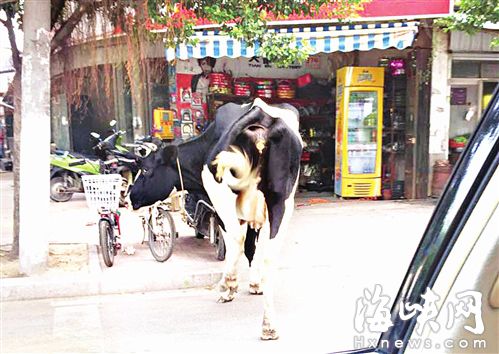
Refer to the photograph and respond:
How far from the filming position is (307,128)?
10.8 m

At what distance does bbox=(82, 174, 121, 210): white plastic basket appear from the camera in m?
5.11

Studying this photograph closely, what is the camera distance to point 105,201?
5.25 metres

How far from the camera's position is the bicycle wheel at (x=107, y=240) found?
5219 mm

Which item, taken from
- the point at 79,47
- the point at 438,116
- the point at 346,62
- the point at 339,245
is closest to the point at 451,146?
the point at 438,116

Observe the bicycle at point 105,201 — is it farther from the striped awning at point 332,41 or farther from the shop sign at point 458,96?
the shop sign at point 458,96

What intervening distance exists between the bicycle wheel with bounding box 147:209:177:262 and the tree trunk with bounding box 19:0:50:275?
1.22 meters

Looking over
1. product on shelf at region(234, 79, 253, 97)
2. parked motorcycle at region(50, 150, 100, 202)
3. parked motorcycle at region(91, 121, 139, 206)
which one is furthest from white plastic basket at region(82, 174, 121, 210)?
product on shelf at region(234, 79, 253, 97)

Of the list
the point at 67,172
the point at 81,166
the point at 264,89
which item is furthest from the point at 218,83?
the point at 67,172

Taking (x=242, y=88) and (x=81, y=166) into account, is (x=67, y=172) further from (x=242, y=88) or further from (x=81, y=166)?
(x=242, y=88)

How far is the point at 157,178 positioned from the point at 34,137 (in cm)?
129

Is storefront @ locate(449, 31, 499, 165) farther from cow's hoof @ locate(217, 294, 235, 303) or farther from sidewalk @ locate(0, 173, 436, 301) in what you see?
cow's hoof @ locate(217, 294, 235, 303)

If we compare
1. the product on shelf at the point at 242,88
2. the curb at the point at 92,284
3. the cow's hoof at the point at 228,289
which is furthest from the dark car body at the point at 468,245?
the product on shelf at the point at 242,88

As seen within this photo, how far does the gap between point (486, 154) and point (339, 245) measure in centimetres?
570

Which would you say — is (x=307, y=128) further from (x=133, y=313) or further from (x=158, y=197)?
(x=133, y=313)
